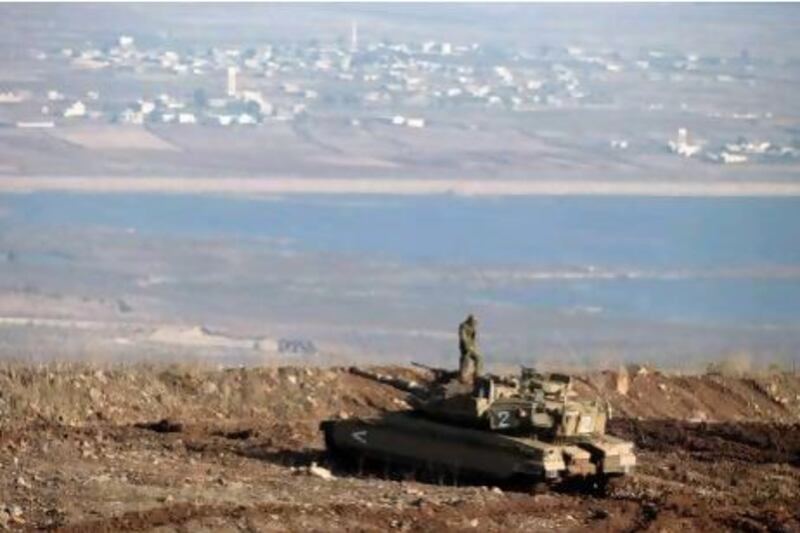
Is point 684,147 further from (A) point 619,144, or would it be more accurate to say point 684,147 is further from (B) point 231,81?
(B) point 231,81

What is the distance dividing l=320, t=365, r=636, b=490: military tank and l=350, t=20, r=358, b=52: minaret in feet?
411

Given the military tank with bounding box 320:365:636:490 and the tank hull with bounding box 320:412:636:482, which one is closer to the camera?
the tank hull with bounding box 320:412:636:482

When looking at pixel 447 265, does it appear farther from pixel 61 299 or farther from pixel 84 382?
pixel 84 382

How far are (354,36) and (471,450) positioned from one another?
134253mm

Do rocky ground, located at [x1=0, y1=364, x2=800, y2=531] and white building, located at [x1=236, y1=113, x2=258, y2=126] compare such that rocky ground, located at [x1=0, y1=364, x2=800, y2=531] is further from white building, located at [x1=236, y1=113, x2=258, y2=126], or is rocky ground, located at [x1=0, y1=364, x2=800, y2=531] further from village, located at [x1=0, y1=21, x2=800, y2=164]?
white building, located at [x1=236, y1=113, x2=258, y2=126]

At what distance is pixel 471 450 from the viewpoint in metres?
25.0

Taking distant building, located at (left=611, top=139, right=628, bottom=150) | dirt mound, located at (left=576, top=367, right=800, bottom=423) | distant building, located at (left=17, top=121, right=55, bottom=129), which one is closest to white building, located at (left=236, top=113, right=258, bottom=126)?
distant building, located at (left=17, top=121, right=55, bottom=129)

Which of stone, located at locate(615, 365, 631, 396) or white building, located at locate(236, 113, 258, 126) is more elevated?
stone, located at locate(615, 365, 631, 396)

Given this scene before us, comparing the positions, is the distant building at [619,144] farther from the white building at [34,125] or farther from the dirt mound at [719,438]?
the dirt mound at [719,438]

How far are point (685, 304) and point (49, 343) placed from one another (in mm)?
23273

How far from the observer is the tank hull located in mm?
24406

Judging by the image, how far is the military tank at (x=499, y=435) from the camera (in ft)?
80.4

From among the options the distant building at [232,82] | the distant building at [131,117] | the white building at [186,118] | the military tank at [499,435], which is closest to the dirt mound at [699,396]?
the military tank at [499,435]

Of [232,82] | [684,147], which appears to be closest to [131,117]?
[232,82]
